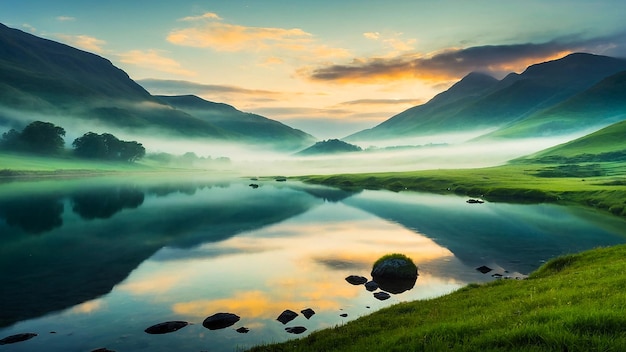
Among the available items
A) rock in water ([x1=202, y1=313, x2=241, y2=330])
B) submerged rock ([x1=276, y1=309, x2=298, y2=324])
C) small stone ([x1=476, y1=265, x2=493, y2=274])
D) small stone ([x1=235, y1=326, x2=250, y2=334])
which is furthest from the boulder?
small stone ([x1=235, y1=326, x2=250, y2=334])

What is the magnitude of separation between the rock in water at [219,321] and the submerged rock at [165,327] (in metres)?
1.86

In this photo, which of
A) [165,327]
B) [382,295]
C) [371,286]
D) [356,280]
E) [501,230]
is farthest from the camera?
[501,230]

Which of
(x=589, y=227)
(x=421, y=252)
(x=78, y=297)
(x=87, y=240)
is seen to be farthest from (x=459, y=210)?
(x=78, y=297)

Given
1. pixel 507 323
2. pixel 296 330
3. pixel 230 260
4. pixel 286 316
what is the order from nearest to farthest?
pixel 507 323, pixel 296 330, pixel 286 316, pixel 230 260

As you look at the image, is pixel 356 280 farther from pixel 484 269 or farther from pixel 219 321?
pixel 219 321

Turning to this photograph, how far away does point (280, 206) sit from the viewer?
132 metres

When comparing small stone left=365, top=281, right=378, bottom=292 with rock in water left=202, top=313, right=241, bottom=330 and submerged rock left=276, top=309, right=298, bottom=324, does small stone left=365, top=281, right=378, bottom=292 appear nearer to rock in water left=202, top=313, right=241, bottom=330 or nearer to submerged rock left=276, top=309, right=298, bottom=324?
submerged rock left=276, top=309, right=298, bottom=324

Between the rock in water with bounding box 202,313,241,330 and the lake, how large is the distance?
572mm

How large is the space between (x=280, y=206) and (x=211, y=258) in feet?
237

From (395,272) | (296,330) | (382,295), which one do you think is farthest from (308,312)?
(395,272)

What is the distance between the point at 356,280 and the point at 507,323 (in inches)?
1118

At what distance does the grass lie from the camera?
51.8ft

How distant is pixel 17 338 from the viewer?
1196 inches

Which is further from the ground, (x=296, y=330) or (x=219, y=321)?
(x=296, y=330)
